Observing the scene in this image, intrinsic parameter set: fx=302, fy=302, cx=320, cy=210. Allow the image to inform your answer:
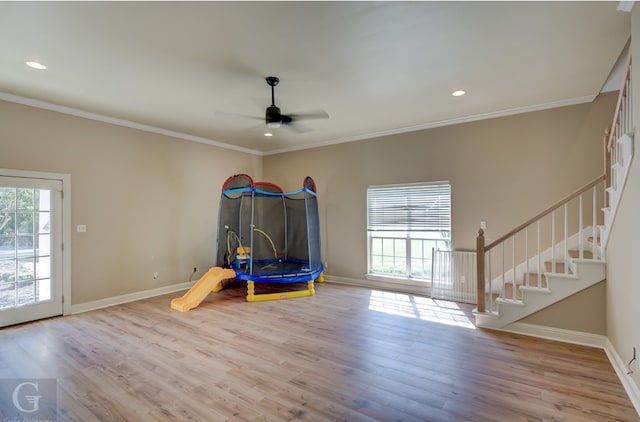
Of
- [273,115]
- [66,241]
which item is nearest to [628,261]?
[273,115]

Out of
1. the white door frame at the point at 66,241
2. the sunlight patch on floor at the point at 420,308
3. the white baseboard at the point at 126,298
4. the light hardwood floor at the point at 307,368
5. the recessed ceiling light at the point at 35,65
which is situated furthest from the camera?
the white baseboard at the point at 126,298

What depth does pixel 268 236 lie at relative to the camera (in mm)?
6375

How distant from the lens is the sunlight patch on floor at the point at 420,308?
3.93m

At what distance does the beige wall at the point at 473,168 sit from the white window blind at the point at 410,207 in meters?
0.13

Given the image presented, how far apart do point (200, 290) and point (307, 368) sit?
104 inches

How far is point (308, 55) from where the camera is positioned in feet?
9.14

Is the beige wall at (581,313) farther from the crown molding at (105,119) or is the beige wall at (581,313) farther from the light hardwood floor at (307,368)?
the crown molding at (105,119)

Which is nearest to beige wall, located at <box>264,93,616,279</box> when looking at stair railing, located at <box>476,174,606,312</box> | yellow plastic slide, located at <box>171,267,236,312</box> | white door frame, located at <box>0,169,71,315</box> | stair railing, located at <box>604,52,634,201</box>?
stair railing, located at <box>476,174,606,312</box>

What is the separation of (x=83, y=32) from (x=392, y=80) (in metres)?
2.83

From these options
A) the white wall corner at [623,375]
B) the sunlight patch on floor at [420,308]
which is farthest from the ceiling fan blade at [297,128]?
the white wall corner at [623,375]

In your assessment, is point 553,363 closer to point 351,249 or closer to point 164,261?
point 351,249

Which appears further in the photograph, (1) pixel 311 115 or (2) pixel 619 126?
(1) pixel 311 115

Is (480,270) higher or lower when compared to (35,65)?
lower

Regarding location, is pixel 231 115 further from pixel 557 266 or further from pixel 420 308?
pixel 557 266
